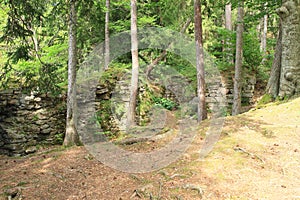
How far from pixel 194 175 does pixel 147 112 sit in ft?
27.9

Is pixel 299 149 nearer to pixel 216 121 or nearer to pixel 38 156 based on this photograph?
pixel 216 121

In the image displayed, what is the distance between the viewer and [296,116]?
20.8 ft

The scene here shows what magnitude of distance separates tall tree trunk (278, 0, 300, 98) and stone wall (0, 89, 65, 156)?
328 inches

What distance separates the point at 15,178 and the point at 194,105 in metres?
9.72

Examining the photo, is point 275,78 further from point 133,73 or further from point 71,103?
point 71,103

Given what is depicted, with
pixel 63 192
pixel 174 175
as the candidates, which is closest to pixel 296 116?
pixel 174 175

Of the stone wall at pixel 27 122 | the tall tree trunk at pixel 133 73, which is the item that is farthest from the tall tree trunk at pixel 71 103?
the tall tree trunk at pixel 133 73

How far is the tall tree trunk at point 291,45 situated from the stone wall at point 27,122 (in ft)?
27.3

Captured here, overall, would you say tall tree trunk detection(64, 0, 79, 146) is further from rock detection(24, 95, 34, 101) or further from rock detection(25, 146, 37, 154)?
rock detection(24, 95, 34, 101)

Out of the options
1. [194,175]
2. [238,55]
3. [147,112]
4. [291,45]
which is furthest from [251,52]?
[194,175]

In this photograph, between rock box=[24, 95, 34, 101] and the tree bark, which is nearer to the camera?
the tree bark

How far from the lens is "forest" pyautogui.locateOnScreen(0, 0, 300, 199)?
13.3ft

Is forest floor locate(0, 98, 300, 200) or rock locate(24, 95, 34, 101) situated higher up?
rock locate(24, 95, 34, 101)

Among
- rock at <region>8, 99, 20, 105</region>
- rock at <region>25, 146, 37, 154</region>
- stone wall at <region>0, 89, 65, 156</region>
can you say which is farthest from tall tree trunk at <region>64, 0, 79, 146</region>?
rock at <region>8, 99, 20, 105</region>
